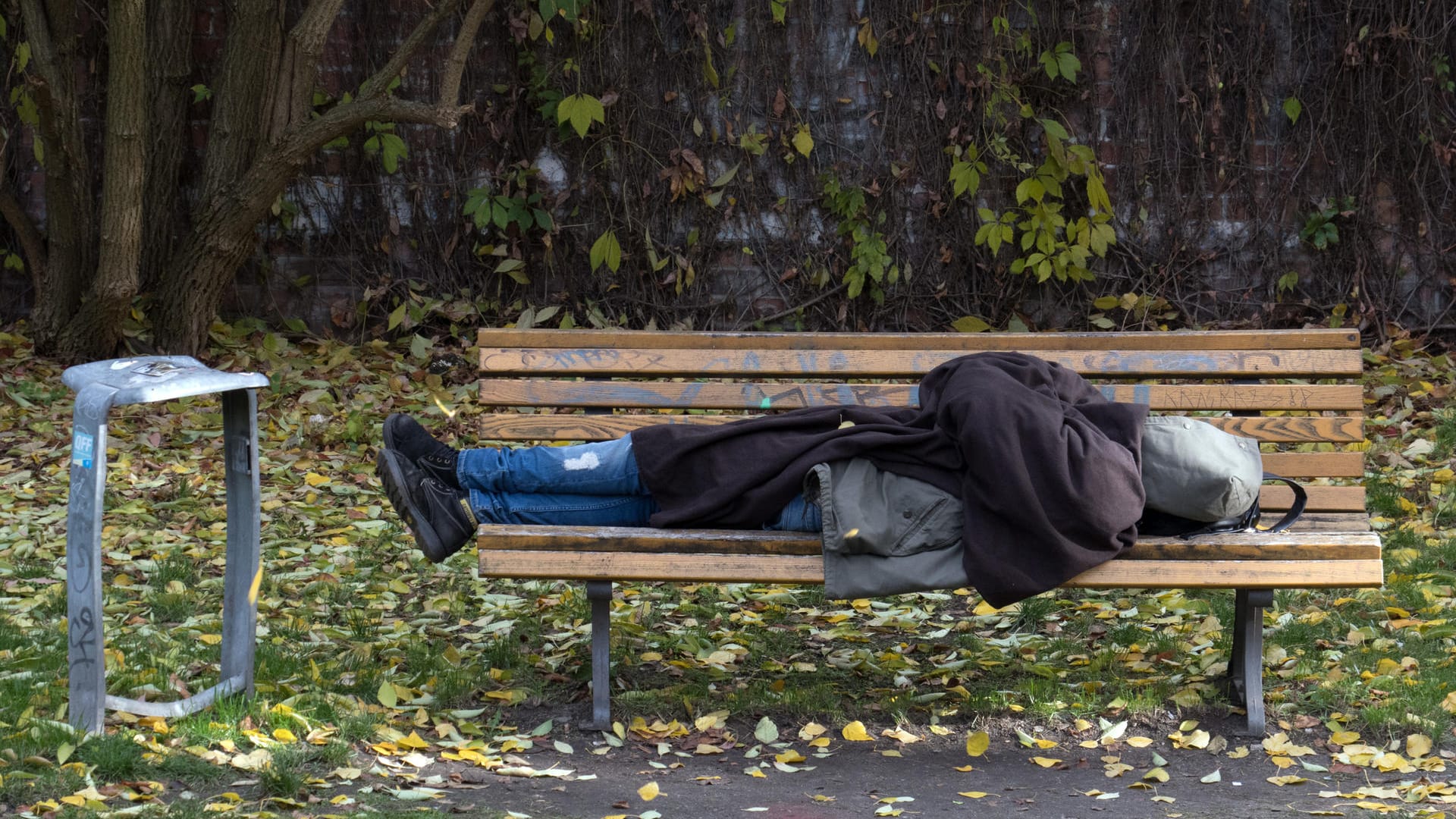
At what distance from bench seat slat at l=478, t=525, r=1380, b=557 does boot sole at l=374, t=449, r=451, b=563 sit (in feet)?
0.61

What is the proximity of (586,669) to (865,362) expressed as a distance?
1.14 meters

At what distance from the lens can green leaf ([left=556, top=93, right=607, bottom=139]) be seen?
6.65m

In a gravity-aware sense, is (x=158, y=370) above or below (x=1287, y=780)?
above

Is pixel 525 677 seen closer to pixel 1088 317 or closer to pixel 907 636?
pixel 907 636

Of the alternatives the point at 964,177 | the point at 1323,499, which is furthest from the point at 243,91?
the point at 1323,499

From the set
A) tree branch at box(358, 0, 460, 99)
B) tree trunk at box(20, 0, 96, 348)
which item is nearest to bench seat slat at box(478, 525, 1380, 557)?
tree branch at box(358, 0, 460, 99)

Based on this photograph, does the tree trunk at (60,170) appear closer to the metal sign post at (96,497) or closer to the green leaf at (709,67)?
the green leaf at (709,67)

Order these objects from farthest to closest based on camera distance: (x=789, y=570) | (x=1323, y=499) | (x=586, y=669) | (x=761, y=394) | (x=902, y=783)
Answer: (x=761, y=394) < (x=1323, y=499) < (x=586, y=669) < (x=789, y=570) < (x=902, y=783)

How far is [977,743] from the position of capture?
10.4ft

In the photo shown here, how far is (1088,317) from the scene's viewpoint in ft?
22.9

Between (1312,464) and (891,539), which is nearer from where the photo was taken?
(891,539)

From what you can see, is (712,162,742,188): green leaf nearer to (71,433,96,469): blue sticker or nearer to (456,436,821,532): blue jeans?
(456,436,821,532): blue jeans

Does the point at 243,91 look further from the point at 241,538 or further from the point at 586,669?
the point at 586,669

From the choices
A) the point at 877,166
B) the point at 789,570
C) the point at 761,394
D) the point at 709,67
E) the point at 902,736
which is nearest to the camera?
Answer: the point at 789,570
